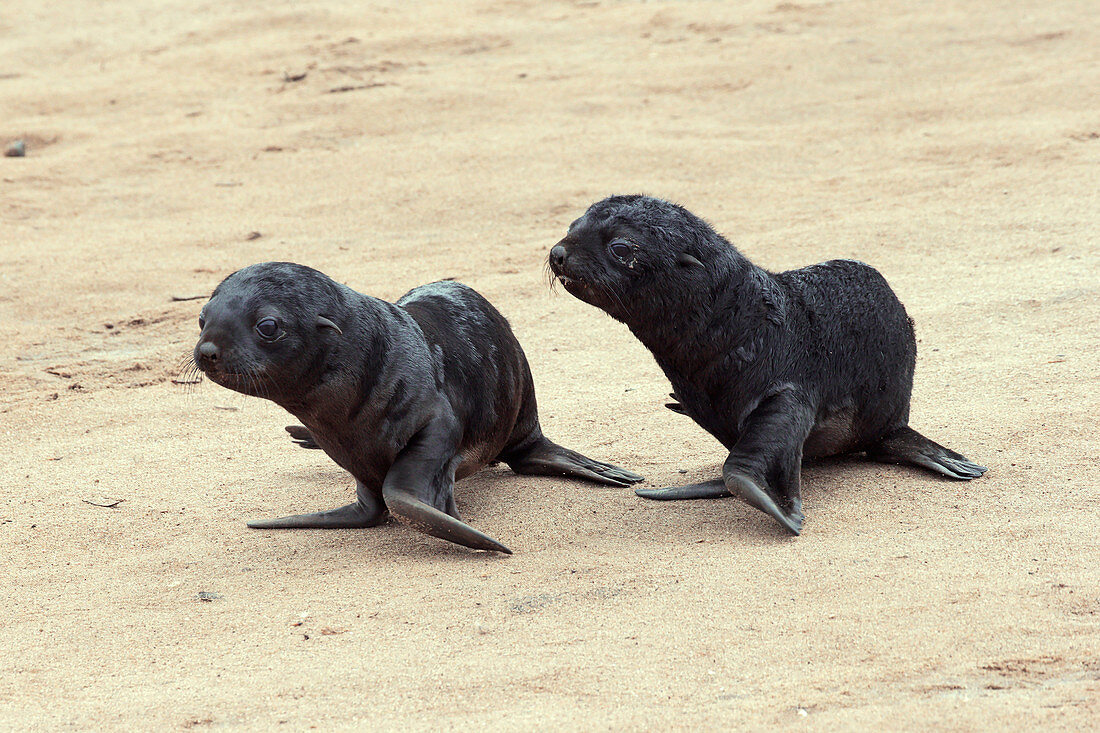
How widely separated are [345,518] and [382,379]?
2.04ft

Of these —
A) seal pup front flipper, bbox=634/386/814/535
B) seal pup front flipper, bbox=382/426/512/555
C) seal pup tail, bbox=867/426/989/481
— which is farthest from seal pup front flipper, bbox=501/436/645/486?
seal pup tail, bbox=867/426/989/481

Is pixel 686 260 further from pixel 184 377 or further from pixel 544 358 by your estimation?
pixel 184 377

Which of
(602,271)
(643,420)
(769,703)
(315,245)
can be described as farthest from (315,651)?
(315,245)

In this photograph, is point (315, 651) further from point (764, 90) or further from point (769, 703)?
point (764, 90)

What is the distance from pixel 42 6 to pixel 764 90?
9006mm

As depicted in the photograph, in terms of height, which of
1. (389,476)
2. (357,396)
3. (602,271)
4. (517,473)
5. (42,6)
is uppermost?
(42,6)

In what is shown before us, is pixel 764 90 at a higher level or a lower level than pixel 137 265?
higher

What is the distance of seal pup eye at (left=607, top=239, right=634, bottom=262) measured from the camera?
438 centimetres

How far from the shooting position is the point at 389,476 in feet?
14.2

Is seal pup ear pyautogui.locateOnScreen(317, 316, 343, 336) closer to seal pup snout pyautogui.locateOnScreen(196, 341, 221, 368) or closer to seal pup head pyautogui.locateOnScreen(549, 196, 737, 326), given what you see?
seal pup snout pyautogui.locateOnScreen(196, 341, 221, 368)

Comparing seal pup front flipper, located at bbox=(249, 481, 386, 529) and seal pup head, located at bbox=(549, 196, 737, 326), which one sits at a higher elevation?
seal pup head, located at bbox=(549, 196, 737, 326)

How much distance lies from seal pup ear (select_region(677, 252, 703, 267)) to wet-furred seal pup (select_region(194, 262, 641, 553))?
2.93ft

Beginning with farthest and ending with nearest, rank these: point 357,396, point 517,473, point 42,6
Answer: point 42,6
point 517,473
point 357,396

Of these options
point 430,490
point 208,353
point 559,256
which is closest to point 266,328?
point 208,353
